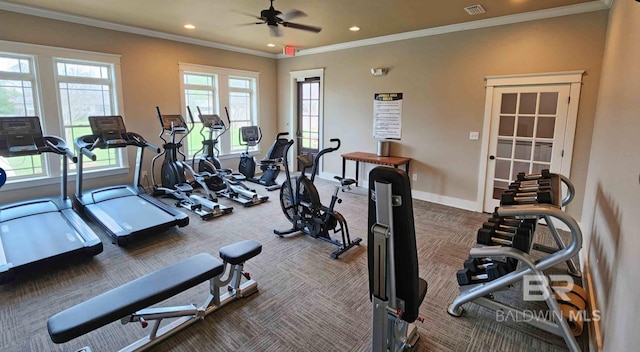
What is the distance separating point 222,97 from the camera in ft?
22.8

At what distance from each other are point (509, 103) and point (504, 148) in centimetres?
65

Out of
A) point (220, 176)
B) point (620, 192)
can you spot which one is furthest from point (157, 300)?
point (220, 176)

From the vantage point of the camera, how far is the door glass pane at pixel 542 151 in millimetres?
4492

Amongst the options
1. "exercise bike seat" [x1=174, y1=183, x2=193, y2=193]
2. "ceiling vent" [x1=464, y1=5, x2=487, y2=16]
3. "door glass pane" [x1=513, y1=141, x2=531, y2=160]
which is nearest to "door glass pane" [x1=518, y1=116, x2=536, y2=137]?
A: "door glass pane" [x1=513, y1=141, x2=531, y2=160]

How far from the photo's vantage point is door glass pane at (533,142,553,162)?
449 cm

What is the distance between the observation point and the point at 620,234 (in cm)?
198

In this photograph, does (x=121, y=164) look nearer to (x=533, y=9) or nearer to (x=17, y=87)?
(x=17, y=87)

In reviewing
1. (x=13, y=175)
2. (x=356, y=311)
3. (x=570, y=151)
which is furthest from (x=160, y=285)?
(x=570, y=151)

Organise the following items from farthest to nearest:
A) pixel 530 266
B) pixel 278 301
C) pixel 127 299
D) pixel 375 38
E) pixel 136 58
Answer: pixel 375 38 < pixel 136 58 < pixel 278 301 < pixel 530 266 < pixel 127 299

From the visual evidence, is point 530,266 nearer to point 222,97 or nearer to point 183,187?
point 183,187

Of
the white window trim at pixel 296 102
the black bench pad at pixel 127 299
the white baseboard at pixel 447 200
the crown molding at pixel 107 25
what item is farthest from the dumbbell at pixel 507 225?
the crown molding at pixel 107 25

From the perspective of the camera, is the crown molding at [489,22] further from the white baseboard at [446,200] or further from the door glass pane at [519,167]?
the white baseboard at [446,200]

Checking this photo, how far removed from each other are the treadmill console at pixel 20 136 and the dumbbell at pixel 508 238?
4.86 m

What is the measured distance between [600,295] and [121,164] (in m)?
6.51
